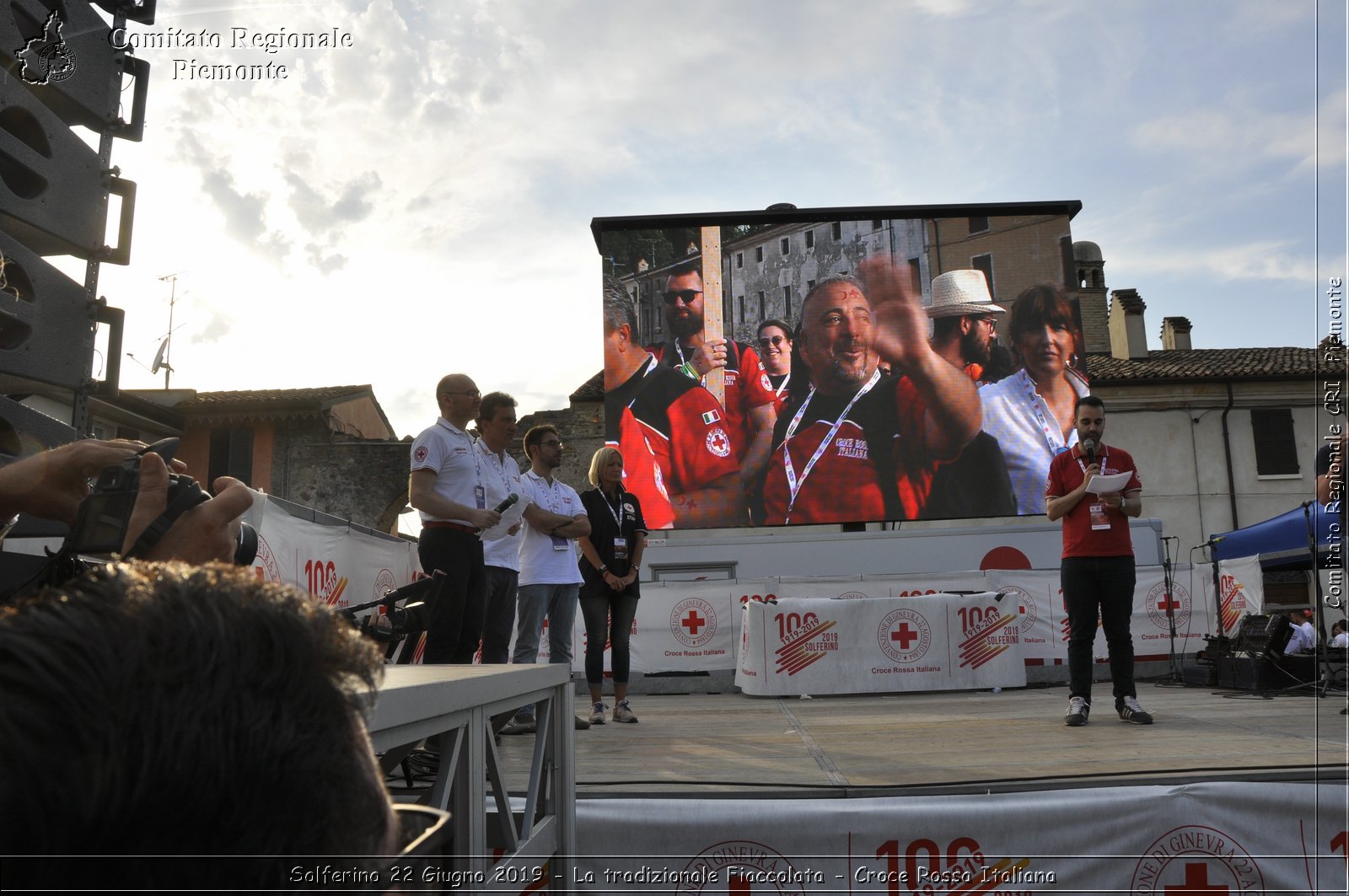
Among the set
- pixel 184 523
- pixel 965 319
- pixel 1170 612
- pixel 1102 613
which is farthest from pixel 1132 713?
pixel 965 319

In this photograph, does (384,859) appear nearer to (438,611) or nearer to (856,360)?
(438,611)

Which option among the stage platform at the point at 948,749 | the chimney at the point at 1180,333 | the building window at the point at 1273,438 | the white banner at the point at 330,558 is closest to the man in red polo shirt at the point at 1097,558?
the stage platform at the point at 948,749

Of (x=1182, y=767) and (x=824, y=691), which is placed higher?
(x=1182, y=767)

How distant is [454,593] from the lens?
3.97 metres

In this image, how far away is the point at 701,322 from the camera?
585 inches

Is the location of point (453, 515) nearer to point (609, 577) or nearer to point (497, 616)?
point (497, 616)

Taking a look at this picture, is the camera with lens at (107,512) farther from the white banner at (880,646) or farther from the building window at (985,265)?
the building window at (985,265)

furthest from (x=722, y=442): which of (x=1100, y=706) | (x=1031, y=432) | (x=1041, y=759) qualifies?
(x=1041, y=759)

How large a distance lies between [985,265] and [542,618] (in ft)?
40.7

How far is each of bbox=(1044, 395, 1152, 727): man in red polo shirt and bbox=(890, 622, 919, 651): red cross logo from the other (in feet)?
12.8

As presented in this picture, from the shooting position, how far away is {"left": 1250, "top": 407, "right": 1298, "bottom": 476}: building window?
25156 millimetres

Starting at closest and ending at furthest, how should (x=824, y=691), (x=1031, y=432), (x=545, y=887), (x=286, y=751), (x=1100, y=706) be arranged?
1. (x=286, y=751)
2. (x=545, y=887)
3. (x=1100, y=706)
4. (x=824, y=691)
5. (x=1031, y=432)

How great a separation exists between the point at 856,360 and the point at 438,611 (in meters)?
11.4

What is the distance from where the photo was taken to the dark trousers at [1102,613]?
4.52 m
